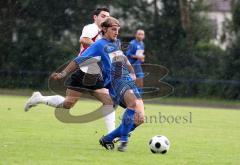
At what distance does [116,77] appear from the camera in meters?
9.53

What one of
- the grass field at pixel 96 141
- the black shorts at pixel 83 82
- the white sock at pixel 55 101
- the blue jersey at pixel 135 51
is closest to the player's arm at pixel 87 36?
the black shorts at pixel 83 82

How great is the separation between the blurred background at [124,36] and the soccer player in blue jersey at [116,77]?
18380 mm

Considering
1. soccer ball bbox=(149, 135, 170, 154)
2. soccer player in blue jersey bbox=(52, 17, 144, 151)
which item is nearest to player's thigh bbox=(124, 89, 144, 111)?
soccer player in blue jersey bbox=(52, 17, 144, 151)

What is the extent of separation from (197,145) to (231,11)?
17.3 meters

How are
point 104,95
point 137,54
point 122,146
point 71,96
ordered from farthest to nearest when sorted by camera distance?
point 137,54
point 71,96
point 104,95
point 122,146

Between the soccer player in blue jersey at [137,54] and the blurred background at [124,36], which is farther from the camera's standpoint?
the blurred background at [124,36]

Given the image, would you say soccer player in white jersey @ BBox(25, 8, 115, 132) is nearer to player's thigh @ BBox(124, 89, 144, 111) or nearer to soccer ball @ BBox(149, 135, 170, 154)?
player's thigh @ BBox(124, 89, 144, 111)

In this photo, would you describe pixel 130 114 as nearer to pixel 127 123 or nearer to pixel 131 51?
pixel 127 123

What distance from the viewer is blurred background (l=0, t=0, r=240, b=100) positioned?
28359 millimetres

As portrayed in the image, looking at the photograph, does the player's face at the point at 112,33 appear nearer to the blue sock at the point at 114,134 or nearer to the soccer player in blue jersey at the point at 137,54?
the blue sock at the point at 114,134

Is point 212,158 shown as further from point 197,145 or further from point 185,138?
point 185,138

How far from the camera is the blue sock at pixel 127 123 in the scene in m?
9.33

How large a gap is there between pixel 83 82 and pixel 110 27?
1227mm

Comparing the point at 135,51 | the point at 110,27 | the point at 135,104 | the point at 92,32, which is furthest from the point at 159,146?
the point at 135,51
